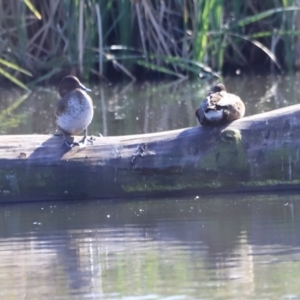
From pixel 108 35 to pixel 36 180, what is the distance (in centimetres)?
755

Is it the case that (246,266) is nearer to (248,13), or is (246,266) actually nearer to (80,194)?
(80,194)

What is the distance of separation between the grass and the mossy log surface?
238 inches

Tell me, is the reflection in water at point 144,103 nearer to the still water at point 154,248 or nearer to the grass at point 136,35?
the grass at point 136,35

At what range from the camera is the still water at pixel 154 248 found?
417 cm

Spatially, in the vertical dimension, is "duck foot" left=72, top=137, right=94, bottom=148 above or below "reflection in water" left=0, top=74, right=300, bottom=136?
below

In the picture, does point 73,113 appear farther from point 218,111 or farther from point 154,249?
point 154,249

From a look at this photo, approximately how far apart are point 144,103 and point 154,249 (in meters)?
6.97

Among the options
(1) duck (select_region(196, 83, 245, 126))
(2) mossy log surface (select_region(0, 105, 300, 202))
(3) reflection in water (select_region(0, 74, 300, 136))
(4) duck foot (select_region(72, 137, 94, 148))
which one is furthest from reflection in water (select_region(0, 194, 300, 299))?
(3) reflection in water (select_region(0, 74, 300, 136))

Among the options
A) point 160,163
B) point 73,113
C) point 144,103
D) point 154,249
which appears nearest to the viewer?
point 154,249

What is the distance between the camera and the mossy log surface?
6.22 m

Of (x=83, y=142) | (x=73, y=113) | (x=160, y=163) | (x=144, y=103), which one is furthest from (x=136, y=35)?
(x=160, y=163)

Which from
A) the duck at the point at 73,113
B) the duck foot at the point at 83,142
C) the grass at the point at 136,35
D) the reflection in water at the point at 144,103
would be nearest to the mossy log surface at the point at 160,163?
the duck foot at the point at 83,142

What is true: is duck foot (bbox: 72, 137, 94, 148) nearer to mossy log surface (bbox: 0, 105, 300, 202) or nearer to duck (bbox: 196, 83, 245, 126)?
mossy log surface (bbox: 0, 105, 300, 202)

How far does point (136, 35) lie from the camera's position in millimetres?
13422
